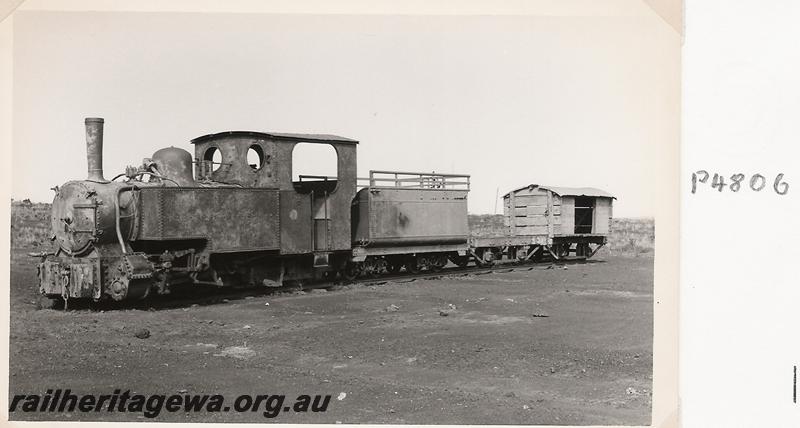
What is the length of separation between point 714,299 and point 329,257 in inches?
270

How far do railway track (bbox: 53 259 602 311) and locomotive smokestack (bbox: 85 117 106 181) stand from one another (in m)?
1.74

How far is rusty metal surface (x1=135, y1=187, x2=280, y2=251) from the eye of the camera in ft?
29.7

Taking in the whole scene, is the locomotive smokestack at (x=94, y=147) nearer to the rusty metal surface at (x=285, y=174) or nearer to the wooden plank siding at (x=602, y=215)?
the rusty metal surface at (x=285, y=174)

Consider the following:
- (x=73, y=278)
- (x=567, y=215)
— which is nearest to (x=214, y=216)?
(x=73, y=278)

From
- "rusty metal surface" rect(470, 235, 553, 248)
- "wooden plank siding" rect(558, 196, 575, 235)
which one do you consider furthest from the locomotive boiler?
"wooden plank siding" rect(558, 196, 575, 235)

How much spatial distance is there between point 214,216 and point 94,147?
1768 millimetres

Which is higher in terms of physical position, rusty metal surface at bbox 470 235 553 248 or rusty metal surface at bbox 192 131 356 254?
rusty metal surface at bbox 192 131 356 254

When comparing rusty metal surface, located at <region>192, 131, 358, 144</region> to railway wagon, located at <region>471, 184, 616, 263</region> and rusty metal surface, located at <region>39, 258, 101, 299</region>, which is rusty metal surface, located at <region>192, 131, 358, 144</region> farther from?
railway wagon, located at <region>471, 184, 616, 263</region>

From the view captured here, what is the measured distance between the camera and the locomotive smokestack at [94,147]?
8430 millimetres

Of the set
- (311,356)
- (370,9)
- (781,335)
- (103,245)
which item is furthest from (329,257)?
(781,335)

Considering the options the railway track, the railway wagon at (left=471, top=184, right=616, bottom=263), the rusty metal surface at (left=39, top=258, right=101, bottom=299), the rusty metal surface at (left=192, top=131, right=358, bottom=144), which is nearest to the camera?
the rusty metal surface at (left=39, top=258, right=101, bottom=299)

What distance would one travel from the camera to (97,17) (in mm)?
7324

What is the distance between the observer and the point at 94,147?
884cm

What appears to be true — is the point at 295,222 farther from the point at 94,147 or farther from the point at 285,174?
the point at 94,147
